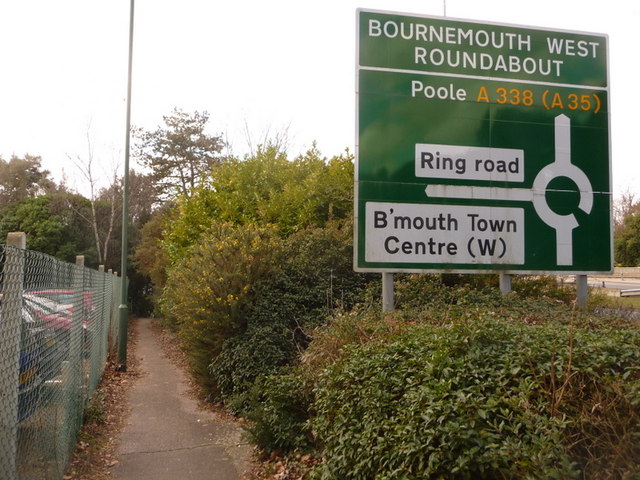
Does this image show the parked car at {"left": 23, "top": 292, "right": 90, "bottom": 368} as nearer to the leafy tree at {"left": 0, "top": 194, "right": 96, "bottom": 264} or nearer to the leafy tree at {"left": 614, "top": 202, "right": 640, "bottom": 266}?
the leafy tree at {"left": 0, "top": 194, "right": 96, "bottom": 264}

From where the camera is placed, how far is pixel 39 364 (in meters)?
4.45

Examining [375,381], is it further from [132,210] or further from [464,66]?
[132,210]

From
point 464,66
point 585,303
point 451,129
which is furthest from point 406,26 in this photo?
point 585,303

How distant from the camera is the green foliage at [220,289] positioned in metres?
8.71

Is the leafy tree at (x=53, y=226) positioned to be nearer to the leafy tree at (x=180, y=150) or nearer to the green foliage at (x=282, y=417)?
the leafy tree at (x=180, y=150)

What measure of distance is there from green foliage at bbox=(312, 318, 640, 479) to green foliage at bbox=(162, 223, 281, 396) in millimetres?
4184

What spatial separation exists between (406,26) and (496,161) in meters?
1.99

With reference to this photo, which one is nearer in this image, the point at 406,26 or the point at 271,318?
the point at 406,26

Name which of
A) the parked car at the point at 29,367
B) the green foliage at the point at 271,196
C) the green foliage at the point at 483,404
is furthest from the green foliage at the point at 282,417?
the green foliage at the point at 271,196

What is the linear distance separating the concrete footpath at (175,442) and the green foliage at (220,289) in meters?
0.83

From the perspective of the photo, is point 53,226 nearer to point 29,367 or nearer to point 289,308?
point 289,308

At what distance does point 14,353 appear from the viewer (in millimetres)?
3592

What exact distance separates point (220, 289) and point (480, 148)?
3967 mm

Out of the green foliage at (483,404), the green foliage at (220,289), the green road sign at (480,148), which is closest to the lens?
the green foliage at (483,404)
